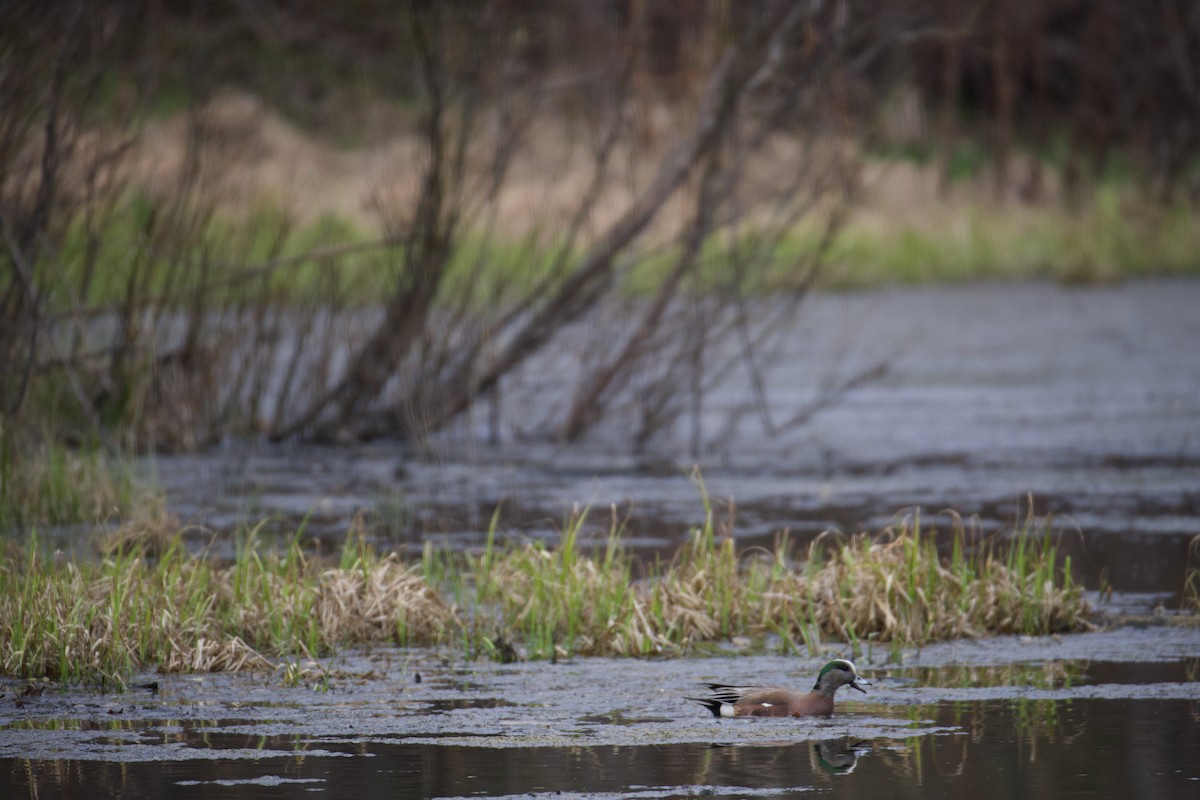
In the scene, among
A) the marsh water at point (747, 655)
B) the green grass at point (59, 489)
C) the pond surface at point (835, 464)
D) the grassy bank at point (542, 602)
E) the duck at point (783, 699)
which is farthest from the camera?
the pond surface at point (835, 464)

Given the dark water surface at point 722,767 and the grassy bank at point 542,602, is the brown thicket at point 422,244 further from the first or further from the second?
the dark water surface at point 722,767

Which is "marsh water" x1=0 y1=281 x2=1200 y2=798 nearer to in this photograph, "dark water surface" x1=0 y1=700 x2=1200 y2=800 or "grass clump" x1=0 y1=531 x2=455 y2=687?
"dark water surface" x1=0 y1=700 x2=1200 y2=800

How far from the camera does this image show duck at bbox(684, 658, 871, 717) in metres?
6.50

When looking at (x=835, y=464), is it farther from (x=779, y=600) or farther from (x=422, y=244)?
(x=779, y=600)

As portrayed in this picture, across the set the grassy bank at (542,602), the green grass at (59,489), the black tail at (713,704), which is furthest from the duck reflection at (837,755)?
the green grass at (59,489)

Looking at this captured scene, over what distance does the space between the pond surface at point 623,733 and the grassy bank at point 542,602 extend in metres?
0.18

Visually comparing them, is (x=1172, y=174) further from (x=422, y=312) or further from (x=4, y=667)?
(x=4, y=667)

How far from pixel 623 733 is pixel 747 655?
1.55 metres

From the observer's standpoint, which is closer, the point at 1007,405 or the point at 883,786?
the point at 883,786

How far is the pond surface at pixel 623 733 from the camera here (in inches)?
222

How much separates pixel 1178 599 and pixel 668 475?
4.59 meters

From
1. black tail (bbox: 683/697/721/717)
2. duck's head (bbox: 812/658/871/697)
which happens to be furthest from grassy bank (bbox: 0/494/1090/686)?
black tail (bbox: 683/697/721/717)

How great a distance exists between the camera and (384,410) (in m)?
14.3

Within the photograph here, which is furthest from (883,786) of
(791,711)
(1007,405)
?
(1007,405)
